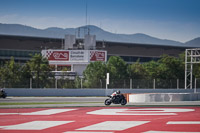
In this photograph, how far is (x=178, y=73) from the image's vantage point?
227ft

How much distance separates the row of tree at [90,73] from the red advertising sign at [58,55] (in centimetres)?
1071

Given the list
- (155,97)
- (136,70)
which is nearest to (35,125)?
(155,97)

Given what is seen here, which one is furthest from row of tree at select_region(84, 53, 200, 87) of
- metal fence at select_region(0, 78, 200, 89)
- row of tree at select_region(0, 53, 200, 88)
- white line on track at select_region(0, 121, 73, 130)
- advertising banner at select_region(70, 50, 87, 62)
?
white line on track at select_region(0, 121, 73, 130)

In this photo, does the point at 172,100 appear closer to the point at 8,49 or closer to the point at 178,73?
the point at 178,73

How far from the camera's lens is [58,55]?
73.1m

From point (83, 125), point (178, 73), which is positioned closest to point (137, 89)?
point (178, 73)

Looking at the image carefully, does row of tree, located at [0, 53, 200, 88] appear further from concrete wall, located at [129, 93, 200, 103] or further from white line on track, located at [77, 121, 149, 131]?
white line on track, located at [77, 121, 149, 131]

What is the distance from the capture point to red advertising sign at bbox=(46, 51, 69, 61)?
239ft

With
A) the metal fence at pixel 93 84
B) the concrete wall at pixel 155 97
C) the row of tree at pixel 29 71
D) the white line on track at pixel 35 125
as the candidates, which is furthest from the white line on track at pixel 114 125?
the row of tree at pixel 29 71

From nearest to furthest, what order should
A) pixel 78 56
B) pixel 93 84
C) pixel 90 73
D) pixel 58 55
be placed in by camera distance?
pixel 93 84 → pixel 90 73 → pixel 58 55 → pixel 78 56

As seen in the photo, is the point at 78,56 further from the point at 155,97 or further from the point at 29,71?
the point at 155,97

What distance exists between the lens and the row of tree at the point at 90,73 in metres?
46.1

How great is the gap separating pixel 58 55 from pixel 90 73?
15737 mm

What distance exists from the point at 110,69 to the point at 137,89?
13691 mm
